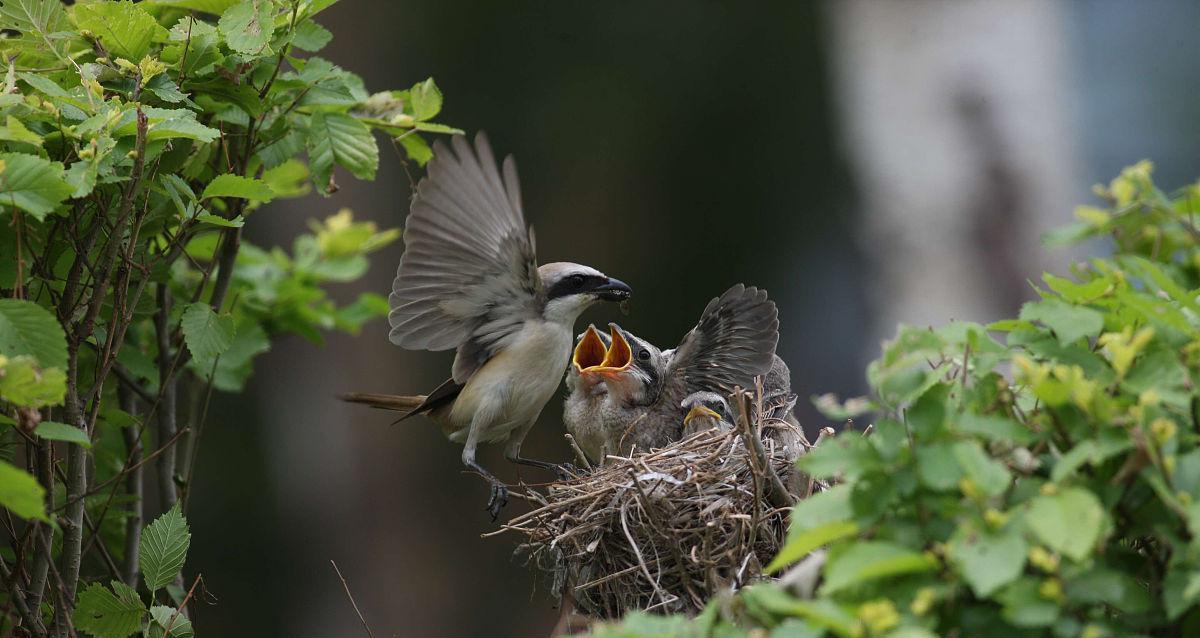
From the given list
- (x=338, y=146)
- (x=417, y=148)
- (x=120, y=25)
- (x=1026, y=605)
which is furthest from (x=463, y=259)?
(x=1026, y=605)

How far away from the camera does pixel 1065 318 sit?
1.91 m

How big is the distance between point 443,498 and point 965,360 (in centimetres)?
595

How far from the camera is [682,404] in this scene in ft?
13.7

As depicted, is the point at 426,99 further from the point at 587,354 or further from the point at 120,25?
the point at 587,354

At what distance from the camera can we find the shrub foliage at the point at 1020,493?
5.39 ft

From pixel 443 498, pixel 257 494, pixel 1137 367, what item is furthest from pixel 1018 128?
pixel 1137 367

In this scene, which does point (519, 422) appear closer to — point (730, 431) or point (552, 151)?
point (730, 431)

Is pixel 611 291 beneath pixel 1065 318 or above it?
beneath

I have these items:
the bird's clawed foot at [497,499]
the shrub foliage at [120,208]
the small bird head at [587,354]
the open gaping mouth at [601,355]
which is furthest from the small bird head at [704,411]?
the shrub foliage at [120,208]

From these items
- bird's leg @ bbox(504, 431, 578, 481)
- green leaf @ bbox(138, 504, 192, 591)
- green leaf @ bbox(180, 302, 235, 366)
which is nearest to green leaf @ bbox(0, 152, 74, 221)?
green leaf @ bbox(180, 302, 235, 366)

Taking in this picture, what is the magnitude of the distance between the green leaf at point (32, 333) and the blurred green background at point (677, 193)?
4.89 metres

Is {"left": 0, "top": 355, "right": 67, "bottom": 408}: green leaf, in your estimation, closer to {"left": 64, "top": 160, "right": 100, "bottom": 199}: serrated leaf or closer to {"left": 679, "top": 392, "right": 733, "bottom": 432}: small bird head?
{"left": 64, "top": 160, "right": 100, "bottom": 199}: serrated leaf

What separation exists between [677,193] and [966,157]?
2362 mm

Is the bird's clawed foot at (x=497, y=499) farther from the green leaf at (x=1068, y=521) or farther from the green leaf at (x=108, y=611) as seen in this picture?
the green leaf at (x=1068, y=521)
